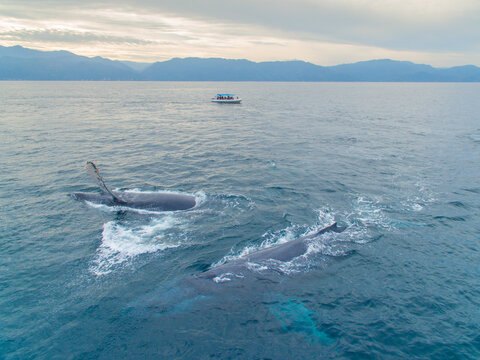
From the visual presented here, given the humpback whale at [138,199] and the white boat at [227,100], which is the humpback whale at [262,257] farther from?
the white boat at [227,100]

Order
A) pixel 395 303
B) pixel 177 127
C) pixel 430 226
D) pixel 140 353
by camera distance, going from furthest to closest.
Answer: pixel 177 127 < pixel 430 226 < pixel 395 303 < pixel 140 353

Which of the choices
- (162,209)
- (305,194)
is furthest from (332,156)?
(162,209)

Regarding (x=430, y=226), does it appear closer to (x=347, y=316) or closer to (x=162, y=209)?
(x=347, y=316)

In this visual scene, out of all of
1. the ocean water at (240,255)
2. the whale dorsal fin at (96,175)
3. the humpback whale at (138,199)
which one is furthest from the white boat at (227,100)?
the whale dorsal fin at (96,175)

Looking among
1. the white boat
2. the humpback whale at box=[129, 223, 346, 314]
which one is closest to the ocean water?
the humpback whale at box=[129, 223, 346, 314]

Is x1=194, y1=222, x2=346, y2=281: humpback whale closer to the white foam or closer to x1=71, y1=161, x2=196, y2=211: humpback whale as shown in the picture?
the white foam

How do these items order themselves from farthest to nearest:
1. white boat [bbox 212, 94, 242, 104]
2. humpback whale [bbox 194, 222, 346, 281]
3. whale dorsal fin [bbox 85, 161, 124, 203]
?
white boat [bbox 212, 94, 242, 104] < whale dorsal fin [bbox 85, 161, 124, 203] < humpback whale [bbox 194, 222, 346, 281]
